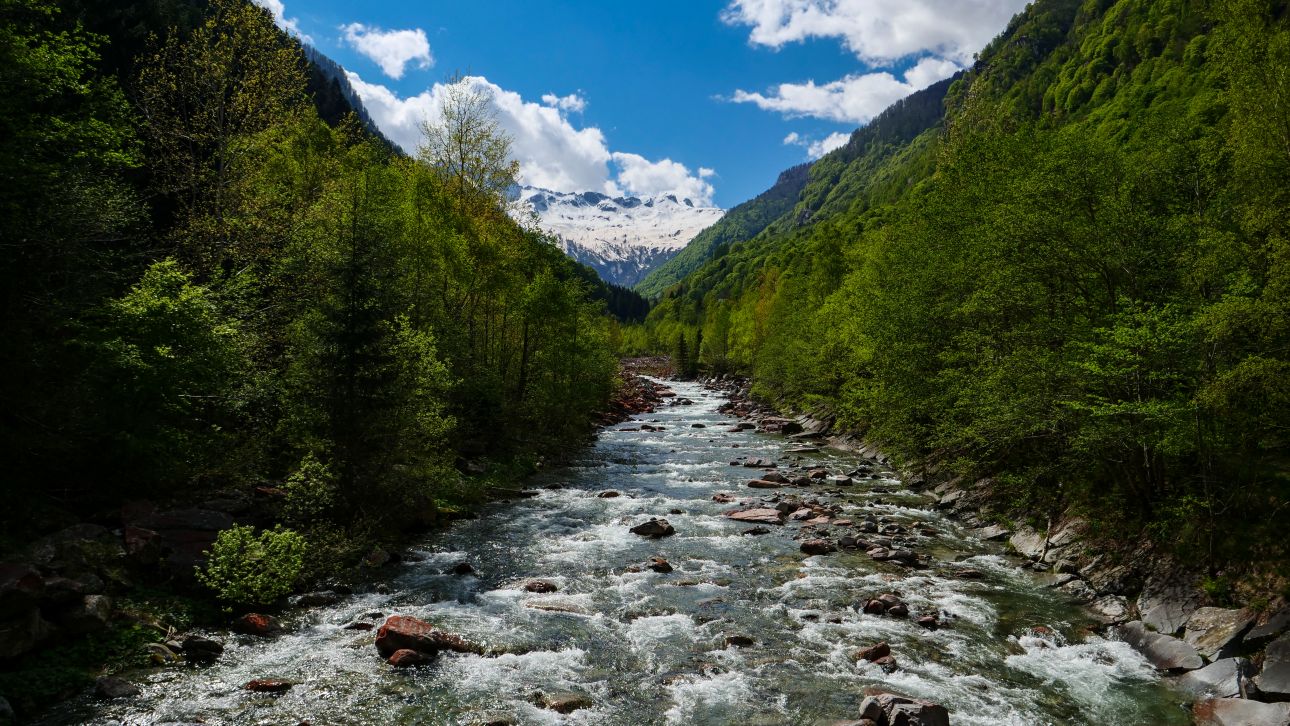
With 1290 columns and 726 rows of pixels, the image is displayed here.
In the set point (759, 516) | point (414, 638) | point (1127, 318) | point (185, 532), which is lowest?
point (759, 516)

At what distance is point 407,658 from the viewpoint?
13.7 meters

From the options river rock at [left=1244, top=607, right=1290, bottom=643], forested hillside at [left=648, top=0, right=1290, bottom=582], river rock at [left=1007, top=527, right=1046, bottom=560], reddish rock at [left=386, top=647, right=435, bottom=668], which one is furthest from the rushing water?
forested hillside at [left=648, top=0, right=1290, bottom=582]

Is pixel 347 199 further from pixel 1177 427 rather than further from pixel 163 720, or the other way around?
pixel 1177 427

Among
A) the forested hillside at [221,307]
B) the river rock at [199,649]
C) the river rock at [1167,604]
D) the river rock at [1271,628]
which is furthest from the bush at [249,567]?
the river rock at [1271,628]

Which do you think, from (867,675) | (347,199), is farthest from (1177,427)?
(347,199)

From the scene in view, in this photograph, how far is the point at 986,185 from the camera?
27.9 metres

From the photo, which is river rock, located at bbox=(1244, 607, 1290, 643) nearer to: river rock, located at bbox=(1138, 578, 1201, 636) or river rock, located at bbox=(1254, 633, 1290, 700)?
river rock, located at bbox=(1254, 633, 1290, 700)

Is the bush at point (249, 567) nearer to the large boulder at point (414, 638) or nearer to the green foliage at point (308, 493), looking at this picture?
the green foliage at point (308, 493)

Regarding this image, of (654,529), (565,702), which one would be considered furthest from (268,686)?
(654,529)

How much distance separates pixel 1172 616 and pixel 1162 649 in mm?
1527

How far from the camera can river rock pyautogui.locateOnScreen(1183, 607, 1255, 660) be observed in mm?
13391

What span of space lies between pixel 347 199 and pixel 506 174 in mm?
20048

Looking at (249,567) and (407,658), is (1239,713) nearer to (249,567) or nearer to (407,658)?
(407,658)

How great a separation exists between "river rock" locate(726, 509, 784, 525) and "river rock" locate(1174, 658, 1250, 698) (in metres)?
14.9
